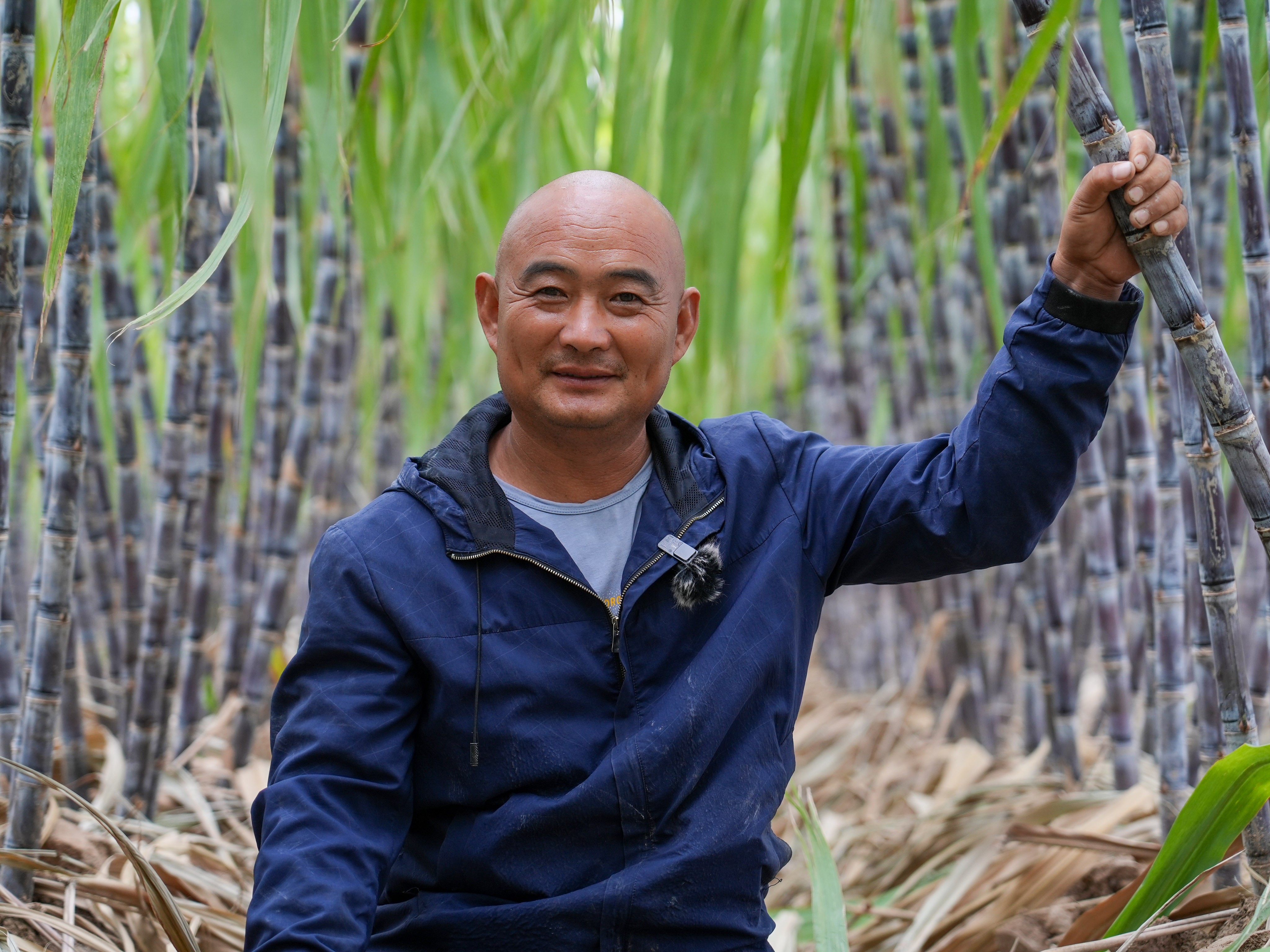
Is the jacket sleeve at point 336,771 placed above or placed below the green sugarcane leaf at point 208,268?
below

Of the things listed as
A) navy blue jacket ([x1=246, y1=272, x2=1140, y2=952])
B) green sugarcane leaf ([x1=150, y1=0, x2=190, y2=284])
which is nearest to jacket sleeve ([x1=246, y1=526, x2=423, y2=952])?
navy blue jacket ([x1=246, y1=272, x2=1140, y2=952])

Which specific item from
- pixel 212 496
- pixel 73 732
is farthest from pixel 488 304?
pixel 73 732

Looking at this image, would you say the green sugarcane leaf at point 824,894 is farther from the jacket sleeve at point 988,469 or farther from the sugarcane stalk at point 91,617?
the sugarcane stalk at point 91,617

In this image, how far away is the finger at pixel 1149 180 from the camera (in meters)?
0.82

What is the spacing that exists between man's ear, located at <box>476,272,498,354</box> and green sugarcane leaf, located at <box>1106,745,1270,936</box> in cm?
74

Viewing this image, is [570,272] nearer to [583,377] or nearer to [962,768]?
[583,377]

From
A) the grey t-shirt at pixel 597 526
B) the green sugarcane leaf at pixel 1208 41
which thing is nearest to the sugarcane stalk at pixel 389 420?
the grey t-shirt at pixel 597 526

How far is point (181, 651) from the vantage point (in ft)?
6.46

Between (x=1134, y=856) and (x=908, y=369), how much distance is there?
1.17 meters

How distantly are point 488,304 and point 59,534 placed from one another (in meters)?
0.56

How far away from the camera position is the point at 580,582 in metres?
0.99

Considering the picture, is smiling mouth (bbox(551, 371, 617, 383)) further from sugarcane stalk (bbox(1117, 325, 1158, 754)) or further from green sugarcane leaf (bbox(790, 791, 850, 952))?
sugarcane stalk (bbox(1117, 325, 1158, 754))

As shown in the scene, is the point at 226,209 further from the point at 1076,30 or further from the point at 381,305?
the point at 1076,30

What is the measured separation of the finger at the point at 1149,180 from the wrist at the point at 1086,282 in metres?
0.07
